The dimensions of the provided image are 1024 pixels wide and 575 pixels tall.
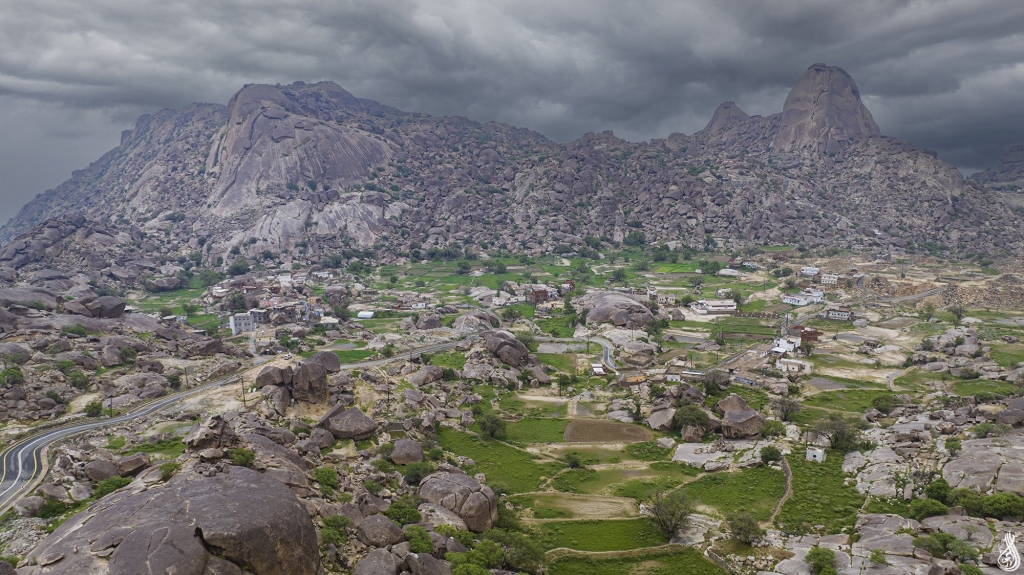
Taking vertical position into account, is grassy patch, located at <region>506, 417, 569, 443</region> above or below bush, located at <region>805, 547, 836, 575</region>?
below

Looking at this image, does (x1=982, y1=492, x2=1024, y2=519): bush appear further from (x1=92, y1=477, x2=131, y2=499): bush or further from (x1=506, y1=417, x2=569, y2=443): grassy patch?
(x1=92, y1=477, x2=131, y2=499): bush

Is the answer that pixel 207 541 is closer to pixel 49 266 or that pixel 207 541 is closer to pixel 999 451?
pixel 999 451

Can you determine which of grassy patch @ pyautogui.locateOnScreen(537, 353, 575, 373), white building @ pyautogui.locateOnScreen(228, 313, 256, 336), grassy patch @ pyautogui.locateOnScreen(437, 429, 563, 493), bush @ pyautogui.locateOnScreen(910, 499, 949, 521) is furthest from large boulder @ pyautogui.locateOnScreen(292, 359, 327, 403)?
bush @ pyautogui.locateOnScreen(910, 499, 949, 521)

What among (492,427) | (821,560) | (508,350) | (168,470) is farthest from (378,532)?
(508,350)

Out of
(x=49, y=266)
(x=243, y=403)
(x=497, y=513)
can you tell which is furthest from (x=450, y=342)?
(x=49, y=266)

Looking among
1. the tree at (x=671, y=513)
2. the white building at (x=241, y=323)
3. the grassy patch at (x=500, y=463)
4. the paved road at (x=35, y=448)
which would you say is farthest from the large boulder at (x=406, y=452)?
the white building at (x=241, y=323)

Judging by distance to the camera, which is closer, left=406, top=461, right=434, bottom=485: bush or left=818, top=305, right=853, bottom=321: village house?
left=406, top=461, right=434, bottom=485: bush
